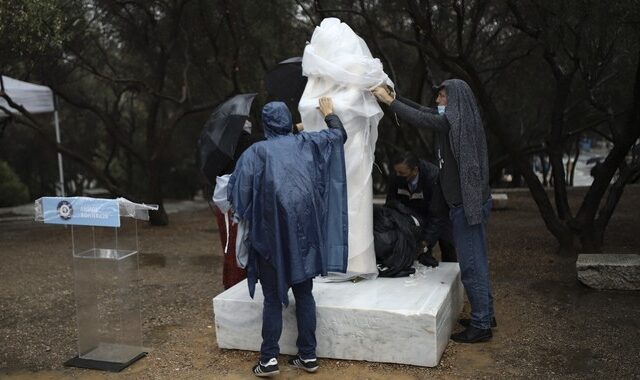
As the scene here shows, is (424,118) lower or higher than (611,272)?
higher

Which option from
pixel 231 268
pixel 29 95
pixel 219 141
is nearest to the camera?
pixel 219 141

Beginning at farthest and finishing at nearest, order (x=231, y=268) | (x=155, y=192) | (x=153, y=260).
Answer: (x=155, y=192) → (x=153, y=260) → (x=231, y=268)

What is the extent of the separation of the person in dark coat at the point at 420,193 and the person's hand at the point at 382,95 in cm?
68

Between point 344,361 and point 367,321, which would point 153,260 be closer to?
point 344,361

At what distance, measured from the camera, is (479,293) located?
4.36 meters

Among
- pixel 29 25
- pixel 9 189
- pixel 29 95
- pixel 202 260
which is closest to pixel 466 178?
pixel 202 260

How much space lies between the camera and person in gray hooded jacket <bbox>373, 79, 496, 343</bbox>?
4168 mm

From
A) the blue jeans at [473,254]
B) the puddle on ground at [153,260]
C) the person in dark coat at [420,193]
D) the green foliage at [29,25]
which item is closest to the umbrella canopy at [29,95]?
the green foliage at [29,25]

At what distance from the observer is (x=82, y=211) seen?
13.6 ft

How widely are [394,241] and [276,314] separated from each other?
54.2 inches

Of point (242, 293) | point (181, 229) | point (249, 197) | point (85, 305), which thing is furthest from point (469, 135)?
point (181, 229)

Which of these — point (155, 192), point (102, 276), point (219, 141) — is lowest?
point (102, 276)

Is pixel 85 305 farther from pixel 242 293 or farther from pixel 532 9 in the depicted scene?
pixel 532 9

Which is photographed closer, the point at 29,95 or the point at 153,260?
the point at 153,260
